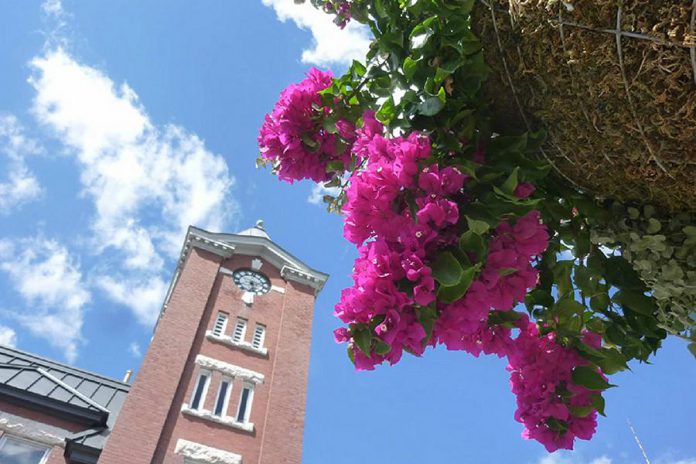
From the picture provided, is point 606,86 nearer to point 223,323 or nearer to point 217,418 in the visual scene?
point 217,418

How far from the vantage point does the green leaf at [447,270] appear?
1938mm

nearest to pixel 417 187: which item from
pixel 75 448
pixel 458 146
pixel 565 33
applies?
pixel 458 146

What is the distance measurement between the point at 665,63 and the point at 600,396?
4.66ft

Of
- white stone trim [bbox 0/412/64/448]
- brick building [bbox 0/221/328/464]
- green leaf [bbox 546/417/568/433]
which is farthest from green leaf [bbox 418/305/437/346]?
white stone trim [bbox 0/412/64/448]

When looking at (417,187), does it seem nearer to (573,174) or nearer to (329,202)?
(573,174)

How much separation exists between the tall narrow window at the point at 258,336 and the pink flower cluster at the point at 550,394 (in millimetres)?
19946

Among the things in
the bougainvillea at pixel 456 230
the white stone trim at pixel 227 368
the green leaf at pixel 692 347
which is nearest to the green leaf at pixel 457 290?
the bougainvillea at pixel 456 230

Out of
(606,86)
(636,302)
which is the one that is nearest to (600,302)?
(636,302)

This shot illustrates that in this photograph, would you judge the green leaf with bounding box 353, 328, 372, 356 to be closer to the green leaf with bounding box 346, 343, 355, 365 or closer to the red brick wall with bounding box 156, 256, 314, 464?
the green leaf with bounding box 346, 343, 355, 365

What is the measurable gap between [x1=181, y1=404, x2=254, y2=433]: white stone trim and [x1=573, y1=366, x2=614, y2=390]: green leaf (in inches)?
700

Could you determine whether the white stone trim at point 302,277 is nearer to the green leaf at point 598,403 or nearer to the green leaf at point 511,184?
the green leaf at point 598,403

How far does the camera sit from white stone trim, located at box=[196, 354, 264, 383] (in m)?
20.2

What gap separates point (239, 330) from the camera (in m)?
22.4

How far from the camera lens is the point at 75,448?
16.3 meters
